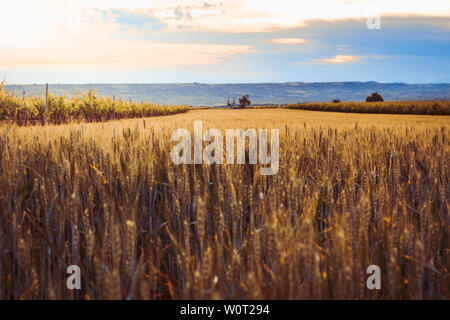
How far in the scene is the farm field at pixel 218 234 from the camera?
120 centimetres

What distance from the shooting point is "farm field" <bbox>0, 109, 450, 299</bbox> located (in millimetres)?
1199

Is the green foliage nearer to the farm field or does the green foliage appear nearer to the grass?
the farm field

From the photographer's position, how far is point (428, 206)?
1682 millimetres

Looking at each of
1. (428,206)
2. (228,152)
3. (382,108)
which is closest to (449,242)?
(428,206)

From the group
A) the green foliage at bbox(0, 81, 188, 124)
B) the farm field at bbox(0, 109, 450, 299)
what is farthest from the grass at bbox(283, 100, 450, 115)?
the farm field at bbox(0, 109, 450, 299)

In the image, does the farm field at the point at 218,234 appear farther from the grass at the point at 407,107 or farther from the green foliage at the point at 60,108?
the grass at the point at 407,107

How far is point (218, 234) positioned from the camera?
179 centimetres

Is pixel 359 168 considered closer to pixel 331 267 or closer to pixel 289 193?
pixel 289 193

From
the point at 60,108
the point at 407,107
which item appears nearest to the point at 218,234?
the point at 60,108

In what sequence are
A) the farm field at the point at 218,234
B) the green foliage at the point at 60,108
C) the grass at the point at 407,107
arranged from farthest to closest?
the grass at the point at 407,107, the green foliage at the point at 60,108, the farm field at the point at 218,234

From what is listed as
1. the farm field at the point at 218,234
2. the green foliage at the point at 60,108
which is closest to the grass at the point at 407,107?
the green foliage at the point at 60,108

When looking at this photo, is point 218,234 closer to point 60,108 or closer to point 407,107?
point 60,108

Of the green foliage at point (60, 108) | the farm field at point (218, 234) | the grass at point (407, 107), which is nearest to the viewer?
the farm field at point (218, 234)
